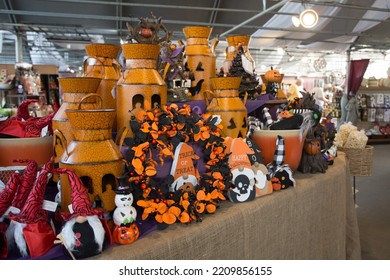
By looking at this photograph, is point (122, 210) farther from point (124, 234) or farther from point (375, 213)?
point (375, 213)

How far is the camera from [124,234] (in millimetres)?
921

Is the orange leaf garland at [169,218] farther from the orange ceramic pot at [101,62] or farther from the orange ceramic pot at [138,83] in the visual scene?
the orange ceramic pot at [101,62]

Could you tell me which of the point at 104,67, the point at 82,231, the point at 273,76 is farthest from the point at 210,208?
the point at 273,76

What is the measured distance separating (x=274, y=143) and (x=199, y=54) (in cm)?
57

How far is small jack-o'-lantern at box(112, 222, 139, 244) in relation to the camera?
0.92 meters

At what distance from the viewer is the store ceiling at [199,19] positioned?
7082 millimetres

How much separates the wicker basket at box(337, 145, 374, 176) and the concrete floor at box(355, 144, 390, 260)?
631 millimetres

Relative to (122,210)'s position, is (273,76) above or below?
above

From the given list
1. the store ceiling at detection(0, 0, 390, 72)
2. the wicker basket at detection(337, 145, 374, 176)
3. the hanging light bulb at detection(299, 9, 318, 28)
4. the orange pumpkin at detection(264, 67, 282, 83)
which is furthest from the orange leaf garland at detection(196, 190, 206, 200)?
the store ceiling at detection(0, 0, 390, 72)

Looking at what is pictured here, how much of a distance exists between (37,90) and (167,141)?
4955mm

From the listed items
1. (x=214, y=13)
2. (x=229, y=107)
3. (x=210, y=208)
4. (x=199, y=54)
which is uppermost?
(x=214, y=13)

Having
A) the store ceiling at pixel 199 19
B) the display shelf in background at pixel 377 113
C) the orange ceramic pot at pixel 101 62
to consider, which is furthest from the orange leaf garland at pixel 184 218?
the display shelf in background at pixel 377 113

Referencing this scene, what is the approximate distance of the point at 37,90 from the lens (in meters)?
5.46

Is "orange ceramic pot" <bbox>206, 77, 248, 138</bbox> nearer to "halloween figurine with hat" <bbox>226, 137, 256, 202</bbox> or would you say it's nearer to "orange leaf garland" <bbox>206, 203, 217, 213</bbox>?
"halloween figurine with hat" <bbox>226, 137, 256, 202</bbox>
